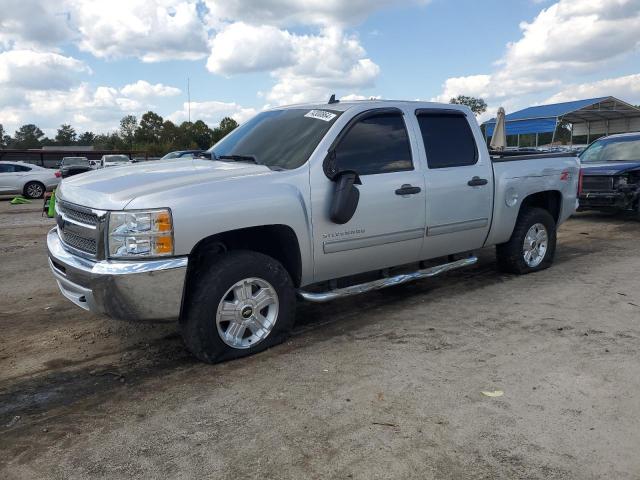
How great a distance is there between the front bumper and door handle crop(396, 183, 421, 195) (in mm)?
2005

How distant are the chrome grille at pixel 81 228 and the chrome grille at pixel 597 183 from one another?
374 inches

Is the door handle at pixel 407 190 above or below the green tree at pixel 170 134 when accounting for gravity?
below

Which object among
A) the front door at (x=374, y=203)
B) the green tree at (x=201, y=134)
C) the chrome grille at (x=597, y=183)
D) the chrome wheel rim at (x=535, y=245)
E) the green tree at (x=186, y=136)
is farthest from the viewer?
the green tree at (x=201, y=134)

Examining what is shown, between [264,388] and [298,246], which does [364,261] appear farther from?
[264,388]

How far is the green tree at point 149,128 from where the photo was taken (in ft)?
264

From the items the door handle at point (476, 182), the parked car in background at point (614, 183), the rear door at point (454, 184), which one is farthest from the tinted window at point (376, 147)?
the parked car in background at point (614, 183)

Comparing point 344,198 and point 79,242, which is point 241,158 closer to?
point 344,198

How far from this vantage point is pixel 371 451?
2.81m

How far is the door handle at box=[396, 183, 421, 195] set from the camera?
469 cm

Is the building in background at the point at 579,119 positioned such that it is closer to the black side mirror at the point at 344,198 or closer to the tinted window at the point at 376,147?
the tinted window at the point at 376,147

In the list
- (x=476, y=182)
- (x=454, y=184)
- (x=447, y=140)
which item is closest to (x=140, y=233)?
(x=454, y=184)

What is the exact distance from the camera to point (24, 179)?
19.4 meters

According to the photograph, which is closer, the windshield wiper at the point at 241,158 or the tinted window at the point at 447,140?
the windshield wiper at the point at 241,158

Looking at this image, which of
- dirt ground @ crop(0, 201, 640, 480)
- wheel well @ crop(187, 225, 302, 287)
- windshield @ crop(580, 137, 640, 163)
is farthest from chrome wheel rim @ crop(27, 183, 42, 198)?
wheel well @ crop(187, 225, 302, 287)
